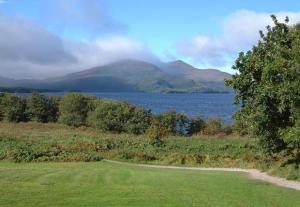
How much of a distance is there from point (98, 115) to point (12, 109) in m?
15.2

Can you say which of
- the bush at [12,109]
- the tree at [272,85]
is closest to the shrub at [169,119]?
the bush at [12,109]

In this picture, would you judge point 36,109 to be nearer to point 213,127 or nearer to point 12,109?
point 12,109

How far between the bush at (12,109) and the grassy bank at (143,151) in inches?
979

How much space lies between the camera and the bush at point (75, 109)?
300 feet

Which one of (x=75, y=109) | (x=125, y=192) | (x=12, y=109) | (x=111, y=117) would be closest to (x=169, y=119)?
(x=111, y=117)

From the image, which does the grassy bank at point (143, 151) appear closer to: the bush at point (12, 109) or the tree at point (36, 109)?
the tree at point (36, 109)

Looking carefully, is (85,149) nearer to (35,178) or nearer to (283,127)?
(283,127)

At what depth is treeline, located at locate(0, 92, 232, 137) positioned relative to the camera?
8569 centimetres

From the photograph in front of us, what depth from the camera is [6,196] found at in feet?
61.8

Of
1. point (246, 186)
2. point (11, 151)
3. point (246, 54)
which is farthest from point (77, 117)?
point (246, 186)

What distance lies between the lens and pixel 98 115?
3474 inches

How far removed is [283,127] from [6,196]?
62.8 ft

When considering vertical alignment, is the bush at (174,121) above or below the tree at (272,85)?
below

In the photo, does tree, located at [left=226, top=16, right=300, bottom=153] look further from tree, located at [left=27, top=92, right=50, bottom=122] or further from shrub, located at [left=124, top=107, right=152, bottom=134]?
tree, located at [left=27, top=92, right=50, bottom=122]
